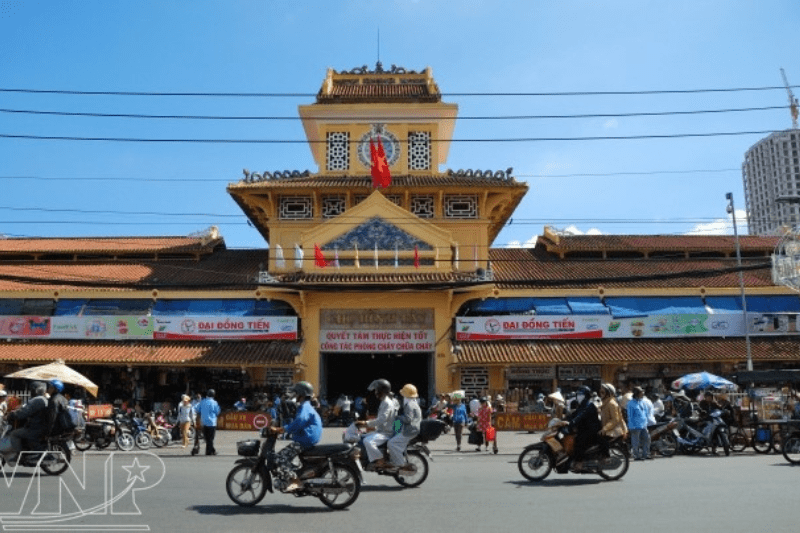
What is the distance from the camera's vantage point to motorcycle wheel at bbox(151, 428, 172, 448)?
777 inches

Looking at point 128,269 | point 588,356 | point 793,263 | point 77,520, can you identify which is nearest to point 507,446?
point 588,356

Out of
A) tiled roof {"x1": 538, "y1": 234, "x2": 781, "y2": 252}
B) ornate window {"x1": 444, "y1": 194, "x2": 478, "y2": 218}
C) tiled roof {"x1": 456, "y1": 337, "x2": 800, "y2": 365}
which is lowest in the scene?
tiled roof {"x1": 456, "y1": 337, "x2": 800, "y2": 365}

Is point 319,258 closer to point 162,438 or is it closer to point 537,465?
point 162,438

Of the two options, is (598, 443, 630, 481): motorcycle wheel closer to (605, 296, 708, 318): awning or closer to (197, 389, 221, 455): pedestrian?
(197, 389, 221, 455): pedestrian

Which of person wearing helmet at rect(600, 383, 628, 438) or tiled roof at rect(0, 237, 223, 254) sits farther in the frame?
tiled roof at rect(0, 237, 223, 254)

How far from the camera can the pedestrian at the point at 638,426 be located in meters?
15.6

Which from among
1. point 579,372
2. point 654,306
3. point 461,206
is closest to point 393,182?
point 461,206

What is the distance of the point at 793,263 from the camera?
20562 millimetres

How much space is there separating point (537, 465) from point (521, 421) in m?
12.2

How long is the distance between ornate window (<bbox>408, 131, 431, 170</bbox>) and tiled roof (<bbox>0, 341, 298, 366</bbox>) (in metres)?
9.26

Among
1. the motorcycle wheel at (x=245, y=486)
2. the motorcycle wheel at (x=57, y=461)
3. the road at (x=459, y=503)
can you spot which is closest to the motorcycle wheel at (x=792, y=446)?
the road at (x=459, y=503)

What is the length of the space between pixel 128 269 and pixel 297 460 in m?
23.4

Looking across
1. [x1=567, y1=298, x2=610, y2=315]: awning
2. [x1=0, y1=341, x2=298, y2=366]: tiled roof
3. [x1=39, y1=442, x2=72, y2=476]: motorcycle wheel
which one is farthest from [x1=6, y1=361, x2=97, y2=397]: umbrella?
[x1=567, y1=298, x2=610, y2=315]: awning

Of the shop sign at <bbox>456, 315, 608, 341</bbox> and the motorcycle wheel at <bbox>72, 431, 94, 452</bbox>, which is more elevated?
the shop sign at <bbox>456, 315, 608, 341</bbox>
